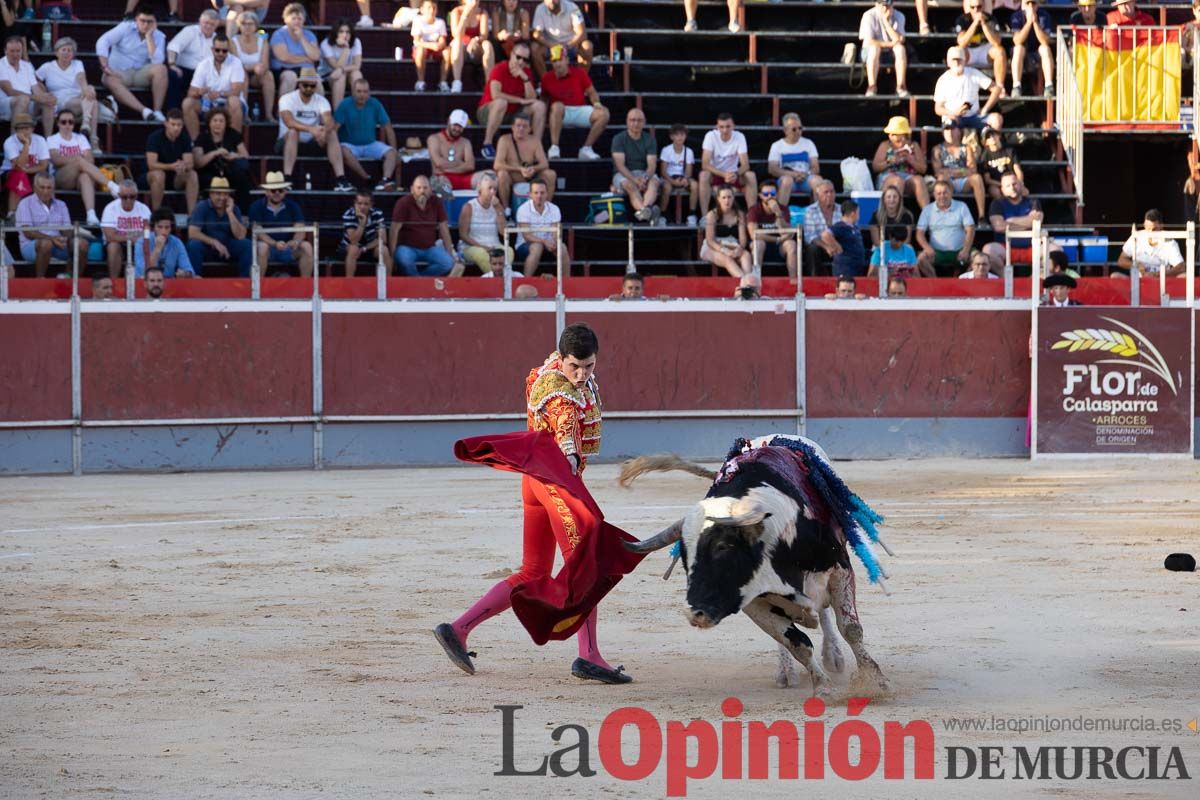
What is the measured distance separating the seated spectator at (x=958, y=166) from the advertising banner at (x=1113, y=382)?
2.76 meters

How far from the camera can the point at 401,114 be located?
18938 millimetres

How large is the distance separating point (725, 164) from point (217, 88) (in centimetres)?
503

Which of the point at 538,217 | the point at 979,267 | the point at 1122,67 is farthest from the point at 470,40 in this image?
the point at 1122,67

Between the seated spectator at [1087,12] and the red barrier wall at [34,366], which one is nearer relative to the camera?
the red barrier wall at [34,366]

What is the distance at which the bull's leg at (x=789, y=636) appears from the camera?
6.18m

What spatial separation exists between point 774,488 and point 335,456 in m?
9.82

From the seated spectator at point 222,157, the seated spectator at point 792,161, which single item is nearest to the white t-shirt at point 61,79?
the seated spectator at point 222,157

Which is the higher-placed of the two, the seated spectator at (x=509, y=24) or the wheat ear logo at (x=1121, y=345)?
the seated spectator at (x=509, y=24)

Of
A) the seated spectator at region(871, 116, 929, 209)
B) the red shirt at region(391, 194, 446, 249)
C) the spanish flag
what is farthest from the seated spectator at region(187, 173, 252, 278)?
the spanish flag

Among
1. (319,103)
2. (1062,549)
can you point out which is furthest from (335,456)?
(1062,549)

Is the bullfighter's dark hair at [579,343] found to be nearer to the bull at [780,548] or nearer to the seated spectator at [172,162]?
the bull at [780,548]

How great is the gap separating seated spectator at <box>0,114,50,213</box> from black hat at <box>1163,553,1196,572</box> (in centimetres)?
1078

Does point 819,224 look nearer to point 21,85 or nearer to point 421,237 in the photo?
point 421,237

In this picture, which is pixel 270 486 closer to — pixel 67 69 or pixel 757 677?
pixel 67 69
